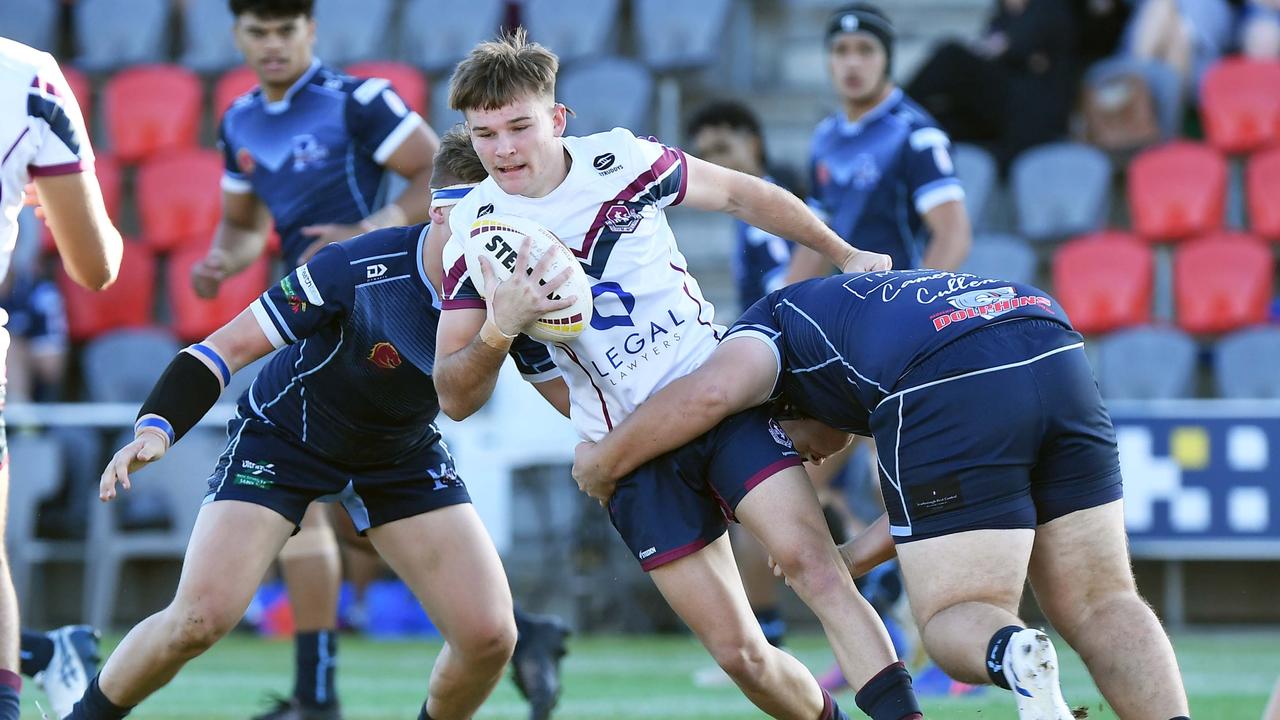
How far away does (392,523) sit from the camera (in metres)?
4.90

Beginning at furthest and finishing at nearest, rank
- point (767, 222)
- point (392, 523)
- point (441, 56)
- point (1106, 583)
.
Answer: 1. point (441, 56)
2. point (392, 523)
3. point (767, 222)
4. point (1106, 583)

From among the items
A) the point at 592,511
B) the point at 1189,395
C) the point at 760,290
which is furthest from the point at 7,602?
the point at 1189,395

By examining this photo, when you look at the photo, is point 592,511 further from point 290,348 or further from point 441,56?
point 290,348

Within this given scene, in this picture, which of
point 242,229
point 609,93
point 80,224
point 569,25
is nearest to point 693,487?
point 80,224

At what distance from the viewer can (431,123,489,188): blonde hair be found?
4504 mm

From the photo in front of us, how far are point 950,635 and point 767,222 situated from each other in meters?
1.27

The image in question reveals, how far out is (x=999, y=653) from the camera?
3529 millimetres

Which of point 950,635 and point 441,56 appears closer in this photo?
point 950,635

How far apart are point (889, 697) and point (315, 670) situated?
2.43 m

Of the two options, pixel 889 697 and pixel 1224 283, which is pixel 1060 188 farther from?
pixel 889 697

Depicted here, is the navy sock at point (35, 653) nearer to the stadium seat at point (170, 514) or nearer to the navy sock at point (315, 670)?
the navy sock at point (315, 670)

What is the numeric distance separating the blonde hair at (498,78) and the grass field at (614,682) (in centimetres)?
268

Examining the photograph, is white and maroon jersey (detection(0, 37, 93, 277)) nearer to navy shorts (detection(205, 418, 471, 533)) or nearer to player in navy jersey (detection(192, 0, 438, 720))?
navy shorts (detection(205, 418, 471, 533))

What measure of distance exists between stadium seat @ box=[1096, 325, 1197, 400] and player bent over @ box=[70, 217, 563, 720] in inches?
256
